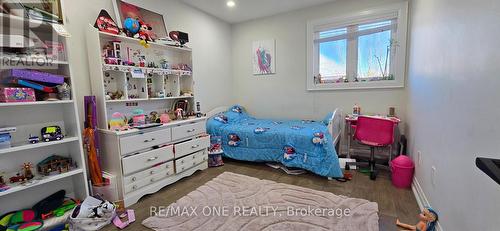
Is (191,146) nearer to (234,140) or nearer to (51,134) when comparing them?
(234,140)

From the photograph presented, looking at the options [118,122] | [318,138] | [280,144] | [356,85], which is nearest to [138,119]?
[118,122]

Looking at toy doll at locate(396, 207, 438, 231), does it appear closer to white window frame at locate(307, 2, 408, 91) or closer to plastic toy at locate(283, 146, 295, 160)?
plastic toy at locate(283, 146, 295, 160)

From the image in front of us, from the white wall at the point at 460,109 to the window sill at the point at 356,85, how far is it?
1037 millimetres

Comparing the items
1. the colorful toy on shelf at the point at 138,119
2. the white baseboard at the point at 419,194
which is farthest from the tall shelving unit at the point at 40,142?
the white baseboard at the point at 419,194

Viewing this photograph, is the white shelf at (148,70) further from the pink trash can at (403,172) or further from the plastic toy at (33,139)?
the pink trash can at (403,172)

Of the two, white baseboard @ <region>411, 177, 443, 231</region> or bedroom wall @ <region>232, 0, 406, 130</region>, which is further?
bedroom wall @ <region>232, 0, 406, 130</region>

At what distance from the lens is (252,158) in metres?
3.20

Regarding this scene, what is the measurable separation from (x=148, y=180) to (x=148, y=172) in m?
0.09

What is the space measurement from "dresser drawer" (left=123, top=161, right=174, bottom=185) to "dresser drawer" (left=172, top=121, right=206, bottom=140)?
33cm

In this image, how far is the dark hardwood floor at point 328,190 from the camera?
6.31 feet

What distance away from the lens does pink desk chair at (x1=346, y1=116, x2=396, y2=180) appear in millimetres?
2732

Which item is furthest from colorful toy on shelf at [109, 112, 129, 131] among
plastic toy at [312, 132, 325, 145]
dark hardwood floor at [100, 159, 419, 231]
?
plastic toy at [312, 132, 325, 145]

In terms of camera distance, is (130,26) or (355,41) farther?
(355,41)

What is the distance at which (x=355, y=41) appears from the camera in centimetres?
345
